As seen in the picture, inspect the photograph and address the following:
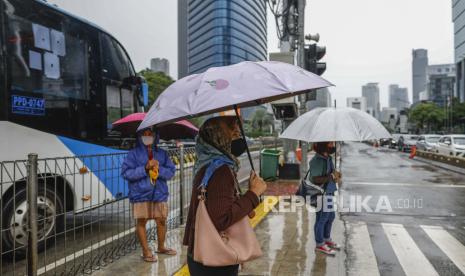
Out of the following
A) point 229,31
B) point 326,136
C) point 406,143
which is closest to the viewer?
point 326,136

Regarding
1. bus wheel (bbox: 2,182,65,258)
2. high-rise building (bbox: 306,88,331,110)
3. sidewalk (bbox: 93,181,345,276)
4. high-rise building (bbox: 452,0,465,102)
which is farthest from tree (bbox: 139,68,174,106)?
high-rise building (bbox: 452,0,465,102)

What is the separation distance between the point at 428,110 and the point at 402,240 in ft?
228

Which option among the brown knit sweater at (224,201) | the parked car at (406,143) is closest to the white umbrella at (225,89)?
the brown knit sweater at (224,201)

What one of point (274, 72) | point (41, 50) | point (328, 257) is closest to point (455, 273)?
point (328, 257)

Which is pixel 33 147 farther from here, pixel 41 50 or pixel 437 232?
pixel 437 232

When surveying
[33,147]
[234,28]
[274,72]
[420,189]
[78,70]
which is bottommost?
[420,189]

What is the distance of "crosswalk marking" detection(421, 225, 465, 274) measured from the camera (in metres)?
5.15

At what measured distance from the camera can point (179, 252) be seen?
5.27m

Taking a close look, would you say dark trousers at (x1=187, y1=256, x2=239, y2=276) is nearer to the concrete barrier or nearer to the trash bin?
the trash bin

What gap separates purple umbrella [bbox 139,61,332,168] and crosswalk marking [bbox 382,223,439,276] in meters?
3.19

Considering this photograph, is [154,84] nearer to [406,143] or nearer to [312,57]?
[406,143]

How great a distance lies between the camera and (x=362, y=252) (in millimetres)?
5449

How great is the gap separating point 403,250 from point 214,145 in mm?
4249

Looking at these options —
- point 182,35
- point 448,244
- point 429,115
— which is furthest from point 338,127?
point 182,35
